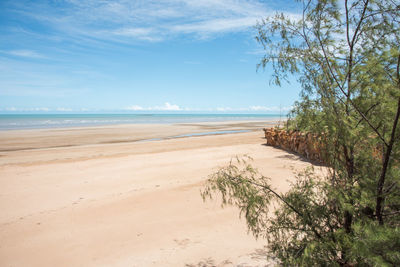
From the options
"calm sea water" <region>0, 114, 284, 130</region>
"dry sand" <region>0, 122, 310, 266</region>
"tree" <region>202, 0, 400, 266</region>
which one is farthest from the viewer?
"calm sea water" <region>0, 114, 284, 130</region>

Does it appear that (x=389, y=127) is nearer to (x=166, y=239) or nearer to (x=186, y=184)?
(x=166, y=239)

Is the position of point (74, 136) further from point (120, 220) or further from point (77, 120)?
point (77, 120)

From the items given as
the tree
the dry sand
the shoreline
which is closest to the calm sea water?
the shoreline

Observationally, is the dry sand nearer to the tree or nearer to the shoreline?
the tree

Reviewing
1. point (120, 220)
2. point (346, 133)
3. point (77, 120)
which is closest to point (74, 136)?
point (120, 220)

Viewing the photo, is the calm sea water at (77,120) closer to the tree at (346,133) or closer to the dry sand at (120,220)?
the dry sand at (120,220)

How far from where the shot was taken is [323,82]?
335 centimetres

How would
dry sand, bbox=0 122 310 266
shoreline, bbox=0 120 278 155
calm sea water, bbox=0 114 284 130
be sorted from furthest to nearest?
calm sea water, bbox=0 114 284 130 < shoreline, bbox=0 120 278 155 < dry sand, bbox=0 122 310 266

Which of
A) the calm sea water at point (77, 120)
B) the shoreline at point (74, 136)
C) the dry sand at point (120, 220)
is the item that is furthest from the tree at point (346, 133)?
the calm sea water at point (77, 120)

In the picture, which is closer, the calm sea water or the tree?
the tree

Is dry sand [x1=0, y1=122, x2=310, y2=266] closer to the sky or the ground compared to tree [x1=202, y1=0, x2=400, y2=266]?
closer to the ground

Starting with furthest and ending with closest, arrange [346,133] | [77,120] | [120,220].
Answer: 1. [77,120]
2. [120,220]
3. [346,133]

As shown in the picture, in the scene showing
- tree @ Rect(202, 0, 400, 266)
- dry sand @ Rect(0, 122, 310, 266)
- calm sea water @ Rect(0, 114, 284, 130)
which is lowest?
dry sand @ Rect(0, 122, 310, 266)

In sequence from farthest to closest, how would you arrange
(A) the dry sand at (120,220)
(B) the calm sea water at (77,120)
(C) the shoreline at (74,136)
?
(B) the calm sea water at (77,120) < (C) the shoreline at (74,136) < (A) the dry sand at (120,220)
